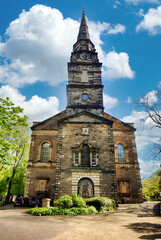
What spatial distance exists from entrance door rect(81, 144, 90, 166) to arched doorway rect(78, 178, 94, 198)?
1.81m

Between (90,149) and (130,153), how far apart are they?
7562 mm

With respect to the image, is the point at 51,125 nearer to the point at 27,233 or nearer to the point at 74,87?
the point at 74,87

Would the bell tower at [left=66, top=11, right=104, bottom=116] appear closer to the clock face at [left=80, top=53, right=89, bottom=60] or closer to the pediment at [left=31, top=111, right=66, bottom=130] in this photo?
the clock face at [left=80, top=53, right=89, bottom=60]

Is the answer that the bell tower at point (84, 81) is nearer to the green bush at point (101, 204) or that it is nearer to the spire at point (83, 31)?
the spire at point (83, 31)

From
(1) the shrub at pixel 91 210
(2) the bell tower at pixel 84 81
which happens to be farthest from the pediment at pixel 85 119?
(1) the shrub at pixel 91 210

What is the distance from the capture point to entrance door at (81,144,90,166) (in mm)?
18203

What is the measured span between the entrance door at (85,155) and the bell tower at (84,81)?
5.95 meters

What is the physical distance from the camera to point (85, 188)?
1669 centimetres

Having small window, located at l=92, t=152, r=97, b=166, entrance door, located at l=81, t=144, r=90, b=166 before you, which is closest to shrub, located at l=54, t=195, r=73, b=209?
entrance door, located at l=81, t=144, r=90, b=166

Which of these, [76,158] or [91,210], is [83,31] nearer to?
[76,158]

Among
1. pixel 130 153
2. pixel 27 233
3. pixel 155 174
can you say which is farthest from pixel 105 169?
pixel 155 174

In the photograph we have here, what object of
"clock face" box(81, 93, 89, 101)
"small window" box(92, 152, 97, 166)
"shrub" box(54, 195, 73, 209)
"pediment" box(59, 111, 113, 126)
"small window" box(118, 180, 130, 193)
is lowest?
"shrub" box(54, 195, 73, 209)

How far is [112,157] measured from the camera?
722 inches

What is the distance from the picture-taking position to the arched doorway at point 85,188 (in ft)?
53.7
